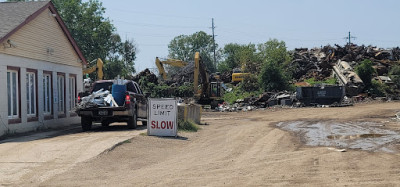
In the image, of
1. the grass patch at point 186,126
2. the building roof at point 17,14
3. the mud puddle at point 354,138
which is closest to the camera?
the mud puddle at point 354,138

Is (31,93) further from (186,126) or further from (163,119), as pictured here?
(163,119)

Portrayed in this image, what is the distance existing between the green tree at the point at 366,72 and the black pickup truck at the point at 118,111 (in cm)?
2854

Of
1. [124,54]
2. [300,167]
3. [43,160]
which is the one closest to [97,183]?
[43,160]

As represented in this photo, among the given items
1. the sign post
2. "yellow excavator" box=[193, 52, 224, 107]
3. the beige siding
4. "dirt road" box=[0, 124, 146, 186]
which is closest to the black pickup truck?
the sign post

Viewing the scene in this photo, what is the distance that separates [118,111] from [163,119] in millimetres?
2908

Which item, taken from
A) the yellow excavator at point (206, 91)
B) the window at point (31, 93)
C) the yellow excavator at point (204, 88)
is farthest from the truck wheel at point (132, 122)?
the yellow excavator at point (206, 91)

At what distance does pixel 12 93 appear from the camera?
18938 mm

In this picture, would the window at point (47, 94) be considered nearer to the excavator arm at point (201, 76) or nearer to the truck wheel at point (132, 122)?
the truck wheel at point (132, 122)

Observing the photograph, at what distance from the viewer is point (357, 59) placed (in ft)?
171

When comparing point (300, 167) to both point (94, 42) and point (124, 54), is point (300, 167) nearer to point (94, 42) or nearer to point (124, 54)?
point (94, 42)

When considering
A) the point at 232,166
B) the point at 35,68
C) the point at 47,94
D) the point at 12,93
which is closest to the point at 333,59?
the point at 47,94

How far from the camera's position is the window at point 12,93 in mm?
18750

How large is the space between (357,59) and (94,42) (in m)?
28.8

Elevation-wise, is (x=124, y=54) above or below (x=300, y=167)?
above
